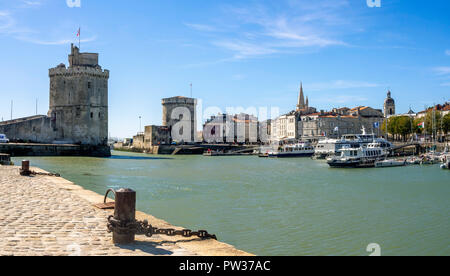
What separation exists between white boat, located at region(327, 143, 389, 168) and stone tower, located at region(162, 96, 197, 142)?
4851 centimetres

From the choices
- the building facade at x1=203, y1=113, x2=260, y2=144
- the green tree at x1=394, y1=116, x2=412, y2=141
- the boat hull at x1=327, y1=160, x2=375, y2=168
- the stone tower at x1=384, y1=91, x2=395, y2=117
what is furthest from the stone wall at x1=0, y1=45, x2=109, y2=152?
the stone tower at x1=384, y1=91, x2=395, y2=117

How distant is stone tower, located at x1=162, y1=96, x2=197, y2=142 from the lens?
9112cm

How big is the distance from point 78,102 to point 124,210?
2031 inches

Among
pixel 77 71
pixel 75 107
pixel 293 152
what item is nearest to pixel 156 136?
pixel 293 152

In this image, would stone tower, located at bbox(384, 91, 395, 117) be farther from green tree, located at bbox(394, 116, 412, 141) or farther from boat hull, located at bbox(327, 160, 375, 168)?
boat hull, located at bbox(327, 160, 375, 168)

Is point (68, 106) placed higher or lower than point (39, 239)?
higher

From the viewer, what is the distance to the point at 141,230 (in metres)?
7.53

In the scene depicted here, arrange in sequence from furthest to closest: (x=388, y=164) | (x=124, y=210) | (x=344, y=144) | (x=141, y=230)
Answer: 1. (x=344, y=144)
2. (x=388, y=164)
3. (x=141, y=230)
4. (x=124, y=210)

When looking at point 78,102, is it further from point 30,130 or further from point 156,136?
point 156,136
